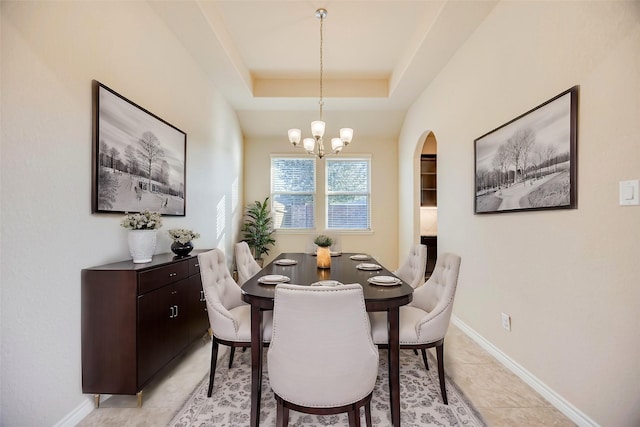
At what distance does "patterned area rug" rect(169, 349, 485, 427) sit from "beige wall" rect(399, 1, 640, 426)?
661mm

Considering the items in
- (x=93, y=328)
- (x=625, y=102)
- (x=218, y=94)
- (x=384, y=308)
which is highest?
(x=218, y=94)

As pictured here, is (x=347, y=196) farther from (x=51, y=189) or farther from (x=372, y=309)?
(x=51, y=189)

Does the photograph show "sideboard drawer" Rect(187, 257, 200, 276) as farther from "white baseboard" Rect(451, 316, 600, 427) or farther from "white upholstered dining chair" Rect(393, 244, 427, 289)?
"white baseboard" Rect(451, 316, 600, 427)

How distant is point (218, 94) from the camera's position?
4.12 meters

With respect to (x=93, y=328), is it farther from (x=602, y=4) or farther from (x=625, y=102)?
(x=602, y=4)

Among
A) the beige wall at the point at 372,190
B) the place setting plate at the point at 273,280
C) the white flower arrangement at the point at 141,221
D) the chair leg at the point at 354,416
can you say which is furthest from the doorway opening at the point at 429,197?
the white flower arrangement at the point at 141,221

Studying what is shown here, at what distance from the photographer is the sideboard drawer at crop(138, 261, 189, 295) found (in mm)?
1840

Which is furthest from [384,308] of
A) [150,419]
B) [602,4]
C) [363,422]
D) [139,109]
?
[139,109]

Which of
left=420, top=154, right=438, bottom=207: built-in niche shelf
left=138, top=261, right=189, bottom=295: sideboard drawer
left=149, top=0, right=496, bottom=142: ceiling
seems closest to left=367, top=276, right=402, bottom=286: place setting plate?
left=138, top=261, right=189, bottom=295: sideboard drawer

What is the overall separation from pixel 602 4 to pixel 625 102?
22.3 inches

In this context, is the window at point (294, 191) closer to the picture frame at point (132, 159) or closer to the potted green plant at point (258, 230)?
the potted green plant at point (258, 230)

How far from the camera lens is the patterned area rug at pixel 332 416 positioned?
1.70 m

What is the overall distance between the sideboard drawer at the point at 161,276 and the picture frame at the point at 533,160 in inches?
103

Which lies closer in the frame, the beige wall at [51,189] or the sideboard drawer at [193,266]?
the beige wall at [51,189]
